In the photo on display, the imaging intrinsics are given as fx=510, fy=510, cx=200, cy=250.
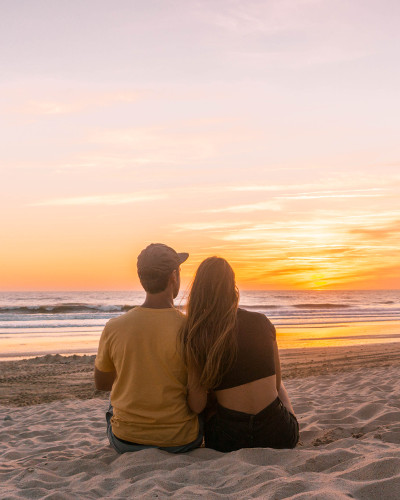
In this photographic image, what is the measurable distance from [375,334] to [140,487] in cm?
1831

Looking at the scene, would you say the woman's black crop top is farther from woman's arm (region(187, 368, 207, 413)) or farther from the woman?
woman's arm (region(187, 368, 207, 413))

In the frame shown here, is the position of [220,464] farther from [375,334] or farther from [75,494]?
[375,334]

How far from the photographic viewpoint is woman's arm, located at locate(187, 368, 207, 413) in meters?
3.74

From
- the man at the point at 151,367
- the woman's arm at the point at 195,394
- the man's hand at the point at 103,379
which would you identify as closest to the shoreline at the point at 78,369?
the man's hand at the point at 103,379

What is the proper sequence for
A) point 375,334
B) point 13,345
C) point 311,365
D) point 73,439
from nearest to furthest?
1. point 73,439
2. point 311,365
3. point 13,345
4. point 375,334

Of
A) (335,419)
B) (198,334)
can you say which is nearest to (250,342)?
(198,334)

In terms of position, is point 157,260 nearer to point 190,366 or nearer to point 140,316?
point 140,316

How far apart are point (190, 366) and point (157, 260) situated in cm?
81

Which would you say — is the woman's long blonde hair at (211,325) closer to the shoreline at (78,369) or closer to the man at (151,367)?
the man at (151,367)

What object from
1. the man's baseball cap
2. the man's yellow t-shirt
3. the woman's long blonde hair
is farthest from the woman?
the man's baseball cap

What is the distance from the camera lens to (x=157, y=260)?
3.62 metres

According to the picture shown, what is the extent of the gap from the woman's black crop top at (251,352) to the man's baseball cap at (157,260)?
635 millimetres

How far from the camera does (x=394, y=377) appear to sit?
8.25 m

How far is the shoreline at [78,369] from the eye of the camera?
8578mm
